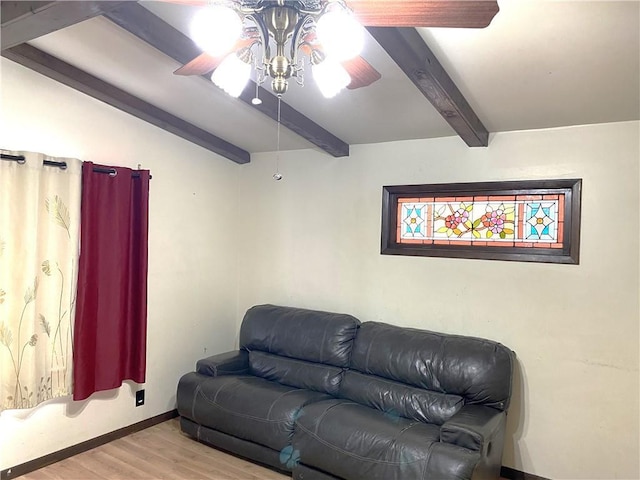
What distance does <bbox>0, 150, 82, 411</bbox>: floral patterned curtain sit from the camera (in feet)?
9.00

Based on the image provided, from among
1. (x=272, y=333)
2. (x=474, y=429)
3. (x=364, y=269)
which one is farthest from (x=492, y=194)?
(x=272, y=333)

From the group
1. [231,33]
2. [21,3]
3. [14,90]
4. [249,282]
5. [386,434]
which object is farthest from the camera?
[249,282]

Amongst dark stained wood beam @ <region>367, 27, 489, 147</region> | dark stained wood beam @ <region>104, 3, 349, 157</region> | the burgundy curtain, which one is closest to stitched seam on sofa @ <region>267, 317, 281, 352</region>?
the burgundy curtain

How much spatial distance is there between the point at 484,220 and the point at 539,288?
22.8 inches

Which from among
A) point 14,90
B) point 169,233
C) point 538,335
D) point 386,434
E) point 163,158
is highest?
point 14,90

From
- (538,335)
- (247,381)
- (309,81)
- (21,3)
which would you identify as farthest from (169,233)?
(538,335)

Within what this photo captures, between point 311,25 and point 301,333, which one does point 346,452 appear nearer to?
point 301,333

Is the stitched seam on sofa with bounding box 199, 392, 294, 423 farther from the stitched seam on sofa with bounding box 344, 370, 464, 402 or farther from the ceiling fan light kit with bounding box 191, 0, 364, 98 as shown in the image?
the ceiling fan light kit with bounding box 191, 0, 364, 98

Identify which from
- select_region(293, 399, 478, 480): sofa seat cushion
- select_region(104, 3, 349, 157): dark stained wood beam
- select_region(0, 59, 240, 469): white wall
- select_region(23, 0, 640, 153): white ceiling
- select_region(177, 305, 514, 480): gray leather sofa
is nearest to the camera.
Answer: select_region(23, 0, 640, 153): white ceiling

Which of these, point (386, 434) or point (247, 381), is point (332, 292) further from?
point (386, 434)

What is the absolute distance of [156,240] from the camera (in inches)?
145

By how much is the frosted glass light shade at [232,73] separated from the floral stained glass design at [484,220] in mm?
2053

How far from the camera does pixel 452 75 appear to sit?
7.82ft

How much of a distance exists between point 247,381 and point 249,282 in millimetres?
1201
